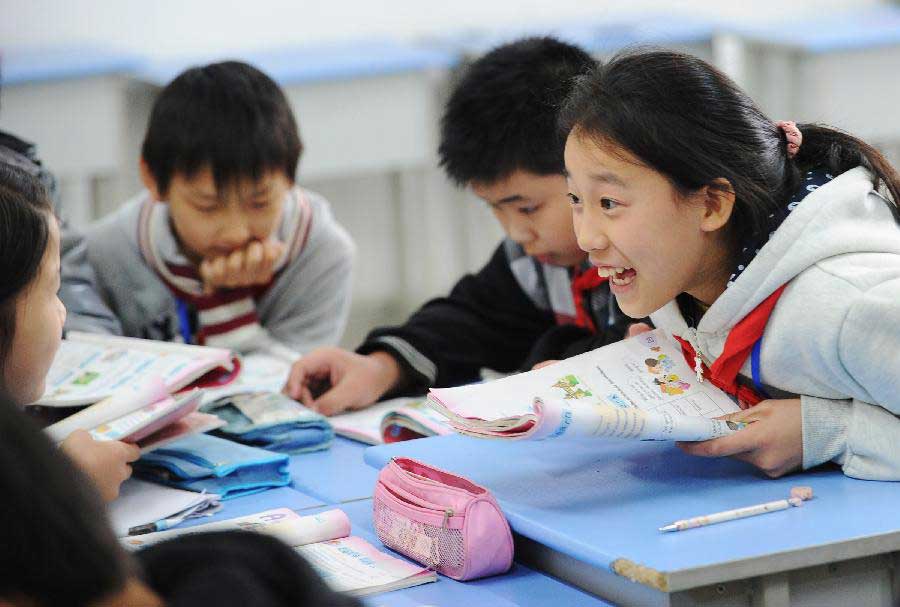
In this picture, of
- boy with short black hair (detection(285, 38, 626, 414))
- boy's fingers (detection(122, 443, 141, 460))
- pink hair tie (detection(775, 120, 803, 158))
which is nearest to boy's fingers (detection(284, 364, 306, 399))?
boy with short black hair (detection(285, 38, 626, 414))

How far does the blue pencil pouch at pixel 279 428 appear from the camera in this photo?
1.37 m

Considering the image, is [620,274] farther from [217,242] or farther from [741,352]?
[217,242]

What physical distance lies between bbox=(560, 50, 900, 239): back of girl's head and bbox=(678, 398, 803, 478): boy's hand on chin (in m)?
0.18

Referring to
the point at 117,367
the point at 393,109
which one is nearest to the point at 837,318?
the point at 117,367

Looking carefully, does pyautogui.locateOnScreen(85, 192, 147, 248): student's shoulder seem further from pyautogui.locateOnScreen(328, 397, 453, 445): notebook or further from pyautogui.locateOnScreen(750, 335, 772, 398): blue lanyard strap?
pyautogui.locateOnScreen(750, 335, 772, 398): blue lanyard strap

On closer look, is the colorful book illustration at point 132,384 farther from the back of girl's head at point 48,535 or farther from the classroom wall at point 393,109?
the classroom wall at point 393,109

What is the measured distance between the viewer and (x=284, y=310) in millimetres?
2039

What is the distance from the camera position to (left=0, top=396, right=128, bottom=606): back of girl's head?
17.5 inches

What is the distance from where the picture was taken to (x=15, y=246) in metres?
1.08

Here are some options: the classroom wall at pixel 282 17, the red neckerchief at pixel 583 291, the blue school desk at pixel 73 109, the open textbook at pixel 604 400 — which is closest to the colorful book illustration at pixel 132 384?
the open textbook at pixel 604 400

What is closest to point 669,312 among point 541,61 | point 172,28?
point 541,61

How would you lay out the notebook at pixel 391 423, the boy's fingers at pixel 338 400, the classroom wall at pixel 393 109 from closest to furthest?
the notebook at pixel 391 423
the boy's fingers at pixel 338 400
the classroom wall at pixel 393 109

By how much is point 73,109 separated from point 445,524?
7.76 feet

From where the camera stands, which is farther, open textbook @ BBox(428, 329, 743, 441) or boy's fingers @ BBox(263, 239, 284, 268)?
boy's fingers @ BBox(263, 239, 284, 268)
